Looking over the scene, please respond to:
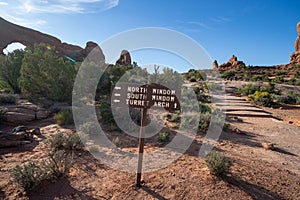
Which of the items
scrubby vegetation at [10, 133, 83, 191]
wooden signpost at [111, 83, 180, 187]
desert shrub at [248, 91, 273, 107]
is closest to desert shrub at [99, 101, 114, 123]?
scrubby vegetation at [10, 133, 83, 191]

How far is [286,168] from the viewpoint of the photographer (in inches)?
165

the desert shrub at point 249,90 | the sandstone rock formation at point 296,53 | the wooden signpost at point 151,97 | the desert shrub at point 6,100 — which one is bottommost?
the desert shrub at point 6,100

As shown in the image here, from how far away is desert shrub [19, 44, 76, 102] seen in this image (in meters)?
10.0

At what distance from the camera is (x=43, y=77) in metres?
10.3

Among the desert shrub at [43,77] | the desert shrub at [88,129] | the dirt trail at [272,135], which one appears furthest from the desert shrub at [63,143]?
the desert shrub at [43,77]

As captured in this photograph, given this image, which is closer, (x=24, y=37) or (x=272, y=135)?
(x=272, y=135)

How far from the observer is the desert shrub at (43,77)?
1002 cm

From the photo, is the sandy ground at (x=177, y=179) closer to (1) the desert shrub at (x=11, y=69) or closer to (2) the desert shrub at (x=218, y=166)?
(2) the desert shrub at (x=218, y=166)

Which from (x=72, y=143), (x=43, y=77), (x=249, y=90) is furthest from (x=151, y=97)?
(x=249, y=90)

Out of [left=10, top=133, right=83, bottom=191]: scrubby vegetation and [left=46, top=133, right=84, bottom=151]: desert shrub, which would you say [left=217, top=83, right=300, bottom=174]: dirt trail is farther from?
[left=46, top=133, right=84, bottom=151]: desert shrub

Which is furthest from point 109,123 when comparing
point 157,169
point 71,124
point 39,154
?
point 157,169

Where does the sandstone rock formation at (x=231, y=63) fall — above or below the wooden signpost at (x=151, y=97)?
above

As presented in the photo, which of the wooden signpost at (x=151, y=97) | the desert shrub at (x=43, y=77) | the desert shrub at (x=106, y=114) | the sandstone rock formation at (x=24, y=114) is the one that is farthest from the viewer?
the desert shrub at (x=43, y=77)

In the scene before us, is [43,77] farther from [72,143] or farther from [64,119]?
[72,143]
